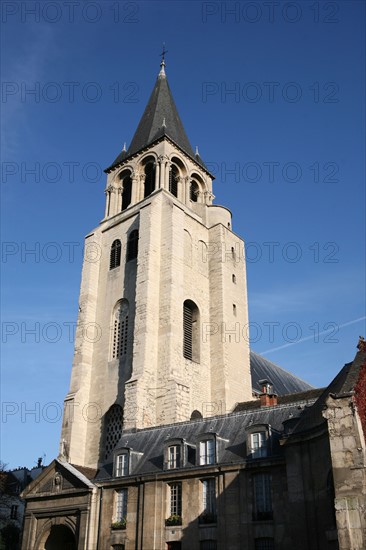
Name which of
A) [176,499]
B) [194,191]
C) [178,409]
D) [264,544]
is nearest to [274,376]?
[194,191]

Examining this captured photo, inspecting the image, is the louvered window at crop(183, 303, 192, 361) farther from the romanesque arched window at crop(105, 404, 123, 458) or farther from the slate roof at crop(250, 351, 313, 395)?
the slate roof at crop(250, 351, 313, 395)

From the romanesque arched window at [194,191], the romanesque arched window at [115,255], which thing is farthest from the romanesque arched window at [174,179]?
the romanesque arched window at [115,255]

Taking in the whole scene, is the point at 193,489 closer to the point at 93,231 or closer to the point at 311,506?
the point at 311,506

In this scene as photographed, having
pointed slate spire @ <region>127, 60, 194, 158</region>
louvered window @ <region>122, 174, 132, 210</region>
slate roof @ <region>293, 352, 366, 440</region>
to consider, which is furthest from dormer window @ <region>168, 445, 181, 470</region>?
pointed slate spire @ <region>127, 60, 194, 158</region>

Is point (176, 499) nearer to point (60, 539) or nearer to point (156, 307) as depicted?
point (60, 539)

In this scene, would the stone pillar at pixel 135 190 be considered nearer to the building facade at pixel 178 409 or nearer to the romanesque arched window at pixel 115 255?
the building facade at pixel 178 409

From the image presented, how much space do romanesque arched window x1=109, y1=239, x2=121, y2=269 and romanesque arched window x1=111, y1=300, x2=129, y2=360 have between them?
307cm

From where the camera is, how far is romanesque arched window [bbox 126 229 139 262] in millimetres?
35094

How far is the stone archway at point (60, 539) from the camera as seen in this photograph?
23188 millimetres

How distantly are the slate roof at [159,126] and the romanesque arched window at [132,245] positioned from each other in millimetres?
7120

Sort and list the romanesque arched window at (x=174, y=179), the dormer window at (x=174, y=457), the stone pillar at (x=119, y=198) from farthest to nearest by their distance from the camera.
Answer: the stone pillar at (x=119, y=198) < the romanesque arched window at (x=174, y=179) < the dormer window at (x=174, y=457)

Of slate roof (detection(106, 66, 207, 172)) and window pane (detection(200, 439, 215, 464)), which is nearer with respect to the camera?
window pane (detection(200, 439, 215, 464))

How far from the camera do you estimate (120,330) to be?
33.1 metres

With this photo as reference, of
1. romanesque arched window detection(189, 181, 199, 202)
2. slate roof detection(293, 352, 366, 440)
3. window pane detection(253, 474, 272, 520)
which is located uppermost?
romanesque arched window detection(189, 181, 199, 202)
